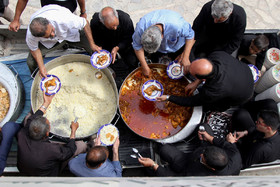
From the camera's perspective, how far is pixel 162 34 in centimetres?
276

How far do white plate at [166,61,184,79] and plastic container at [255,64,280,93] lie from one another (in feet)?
4.22

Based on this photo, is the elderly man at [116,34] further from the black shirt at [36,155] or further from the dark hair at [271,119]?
the dark hair at [271,119]

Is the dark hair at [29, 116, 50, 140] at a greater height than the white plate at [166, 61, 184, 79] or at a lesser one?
lesser

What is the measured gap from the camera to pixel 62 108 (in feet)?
9.61

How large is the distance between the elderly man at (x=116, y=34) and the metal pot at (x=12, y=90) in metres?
1.36

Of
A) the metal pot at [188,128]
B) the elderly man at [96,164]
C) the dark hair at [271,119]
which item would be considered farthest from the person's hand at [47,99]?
the dark hair at [271,119]

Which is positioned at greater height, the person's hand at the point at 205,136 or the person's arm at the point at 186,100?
the person's arm at the point at 186,100

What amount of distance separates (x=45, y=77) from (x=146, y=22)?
1572 mm

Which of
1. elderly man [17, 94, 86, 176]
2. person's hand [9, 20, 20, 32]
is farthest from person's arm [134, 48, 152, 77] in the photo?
person's hand [9, 20, 20, 32]

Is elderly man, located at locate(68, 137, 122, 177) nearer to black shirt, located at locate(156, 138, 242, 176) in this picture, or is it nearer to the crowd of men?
the crowd of men

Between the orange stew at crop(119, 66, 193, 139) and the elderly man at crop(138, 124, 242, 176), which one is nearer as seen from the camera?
the elderly man at crop(138, 124, 242, 176)

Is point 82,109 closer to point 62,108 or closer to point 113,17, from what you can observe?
point 62,108

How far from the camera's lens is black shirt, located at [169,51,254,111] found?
2.40 m

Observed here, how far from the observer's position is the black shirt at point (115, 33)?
10.2ft
